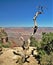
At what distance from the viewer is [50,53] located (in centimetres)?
2480

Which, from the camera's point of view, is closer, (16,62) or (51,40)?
(16,62)

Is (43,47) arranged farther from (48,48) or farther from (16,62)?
(16,62)

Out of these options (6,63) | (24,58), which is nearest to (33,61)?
(24,58)

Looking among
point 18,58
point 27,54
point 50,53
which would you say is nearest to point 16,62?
point 18,58

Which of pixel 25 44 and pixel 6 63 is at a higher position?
pixel 25 44

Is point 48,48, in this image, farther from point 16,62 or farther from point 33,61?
point 16,62

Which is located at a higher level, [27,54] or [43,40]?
[43,40]

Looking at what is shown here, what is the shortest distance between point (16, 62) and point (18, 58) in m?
0.78

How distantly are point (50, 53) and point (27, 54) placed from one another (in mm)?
3106

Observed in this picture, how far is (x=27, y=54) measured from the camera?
85.5 feet

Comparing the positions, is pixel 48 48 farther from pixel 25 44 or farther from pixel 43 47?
pixel 25 44

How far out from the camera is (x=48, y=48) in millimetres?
26203

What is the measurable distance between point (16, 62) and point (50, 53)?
4324 mm

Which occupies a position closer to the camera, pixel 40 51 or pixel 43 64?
pixel 43 64
